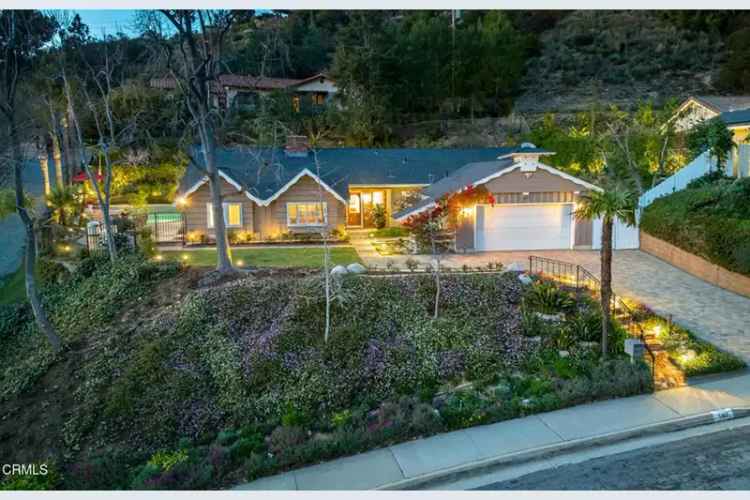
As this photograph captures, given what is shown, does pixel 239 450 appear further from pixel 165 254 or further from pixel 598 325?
pixel 165 254

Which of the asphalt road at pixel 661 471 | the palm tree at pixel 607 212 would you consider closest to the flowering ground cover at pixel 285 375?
the palm tree at pixel 607 212

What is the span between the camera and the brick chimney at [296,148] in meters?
30.5

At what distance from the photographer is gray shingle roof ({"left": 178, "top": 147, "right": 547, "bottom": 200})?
27.1 metres

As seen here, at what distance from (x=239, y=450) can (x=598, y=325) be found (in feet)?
29.5

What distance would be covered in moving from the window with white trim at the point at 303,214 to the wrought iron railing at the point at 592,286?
10.4m

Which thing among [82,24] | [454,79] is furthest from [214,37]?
[454,79]

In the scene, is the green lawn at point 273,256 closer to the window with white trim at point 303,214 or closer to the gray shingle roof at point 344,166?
the window with white trim at point 303,214

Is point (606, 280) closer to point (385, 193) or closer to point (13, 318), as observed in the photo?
point (385, 193)

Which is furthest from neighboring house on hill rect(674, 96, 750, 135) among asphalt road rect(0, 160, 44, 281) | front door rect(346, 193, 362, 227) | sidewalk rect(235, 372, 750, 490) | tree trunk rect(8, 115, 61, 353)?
asphalt road rect(0, 160, 44, 281)

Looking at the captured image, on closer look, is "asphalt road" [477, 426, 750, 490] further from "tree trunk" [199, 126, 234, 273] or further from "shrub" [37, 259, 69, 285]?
"shrub" [37, 259, 69, 285]

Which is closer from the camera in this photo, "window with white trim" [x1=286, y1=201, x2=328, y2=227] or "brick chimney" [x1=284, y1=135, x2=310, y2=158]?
"window with white trim" [x1=286, y1=201, x2=328, y2=227]

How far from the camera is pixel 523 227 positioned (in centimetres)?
2459

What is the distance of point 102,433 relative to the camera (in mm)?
12719

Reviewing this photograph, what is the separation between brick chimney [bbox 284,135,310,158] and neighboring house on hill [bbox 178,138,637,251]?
0.05m
